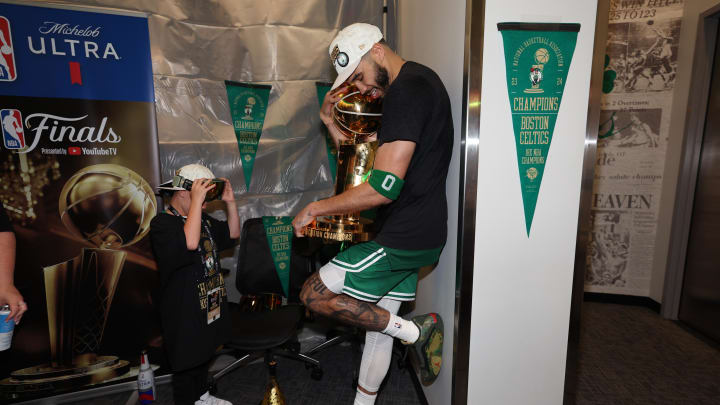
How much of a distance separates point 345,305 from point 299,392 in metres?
0.91

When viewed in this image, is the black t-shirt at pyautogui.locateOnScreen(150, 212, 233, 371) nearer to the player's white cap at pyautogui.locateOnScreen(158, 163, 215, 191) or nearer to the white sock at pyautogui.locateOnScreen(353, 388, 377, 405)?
the player's white cap at pyautogui.locateOnScreen(158, 163, 215, 191)

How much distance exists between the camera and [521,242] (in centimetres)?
143

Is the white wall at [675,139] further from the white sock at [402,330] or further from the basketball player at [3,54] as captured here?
the basketball player at [3,54]

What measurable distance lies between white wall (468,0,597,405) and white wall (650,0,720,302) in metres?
2.15

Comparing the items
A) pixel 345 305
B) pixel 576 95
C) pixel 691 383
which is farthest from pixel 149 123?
pixel 691 383

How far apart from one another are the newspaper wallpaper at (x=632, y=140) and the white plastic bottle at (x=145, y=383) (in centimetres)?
341

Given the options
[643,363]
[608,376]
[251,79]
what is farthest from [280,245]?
[643,363]

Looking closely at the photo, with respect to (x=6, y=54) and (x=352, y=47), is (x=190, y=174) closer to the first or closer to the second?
(x=352, y=47)

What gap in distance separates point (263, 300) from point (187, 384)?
60 centimetres

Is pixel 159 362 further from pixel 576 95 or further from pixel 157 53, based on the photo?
pixel 576 95

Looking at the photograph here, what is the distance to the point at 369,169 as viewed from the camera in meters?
1.52

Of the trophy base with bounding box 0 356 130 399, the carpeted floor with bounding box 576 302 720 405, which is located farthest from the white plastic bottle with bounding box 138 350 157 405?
the carpeted floor with bounding box 576 302 720 405

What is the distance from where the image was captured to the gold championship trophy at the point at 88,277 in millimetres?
1910

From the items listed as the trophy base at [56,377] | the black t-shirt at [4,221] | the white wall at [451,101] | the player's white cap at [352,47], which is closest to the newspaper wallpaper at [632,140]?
the white wall at [451,101]
